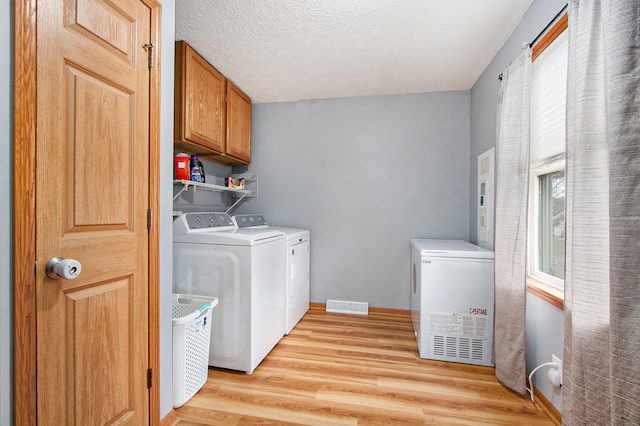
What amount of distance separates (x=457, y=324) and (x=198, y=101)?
101 inches

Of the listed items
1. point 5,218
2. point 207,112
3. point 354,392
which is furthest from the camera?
point 207,112

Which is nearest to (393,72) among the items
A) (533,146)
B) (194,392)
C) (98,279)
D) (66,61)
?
(533,146)

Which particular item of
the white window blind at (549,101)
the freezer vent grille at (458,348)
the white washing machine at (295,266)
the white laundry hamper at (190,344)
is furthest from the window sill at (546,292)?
the white laundry hamper at (190,344)

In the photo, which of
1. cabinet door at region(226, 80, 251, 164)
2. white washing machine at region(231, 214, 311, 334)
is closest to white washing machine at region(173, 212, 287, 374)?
white washing machine at region(231, 214, 311, 334)

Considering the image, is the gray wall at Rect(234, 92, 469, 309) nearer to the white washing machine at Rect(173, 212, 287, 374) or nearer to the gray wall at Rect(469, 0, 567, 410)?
the gray wall at Rect(469, 0, 567, 410)

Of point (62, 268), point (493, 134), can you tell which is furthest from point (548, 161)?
point (62, 268)

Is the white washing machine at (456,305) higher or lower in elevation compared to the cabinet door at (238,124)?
lower

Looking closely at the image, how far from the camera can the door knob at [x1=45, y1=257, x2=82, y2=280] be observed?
86cm

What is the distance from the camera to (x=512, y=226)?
5.56ft

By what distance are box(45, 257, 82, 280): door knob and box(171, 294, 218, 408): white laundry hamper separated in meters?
0.74

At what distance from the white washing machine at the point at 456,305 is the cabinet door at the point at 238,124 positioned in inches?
77.6

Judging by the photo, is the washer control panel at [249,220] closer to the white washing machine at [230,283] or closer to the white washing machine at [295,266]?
the white washing machine at [295,266]

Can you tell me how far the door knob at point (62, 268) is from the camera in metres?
0.86

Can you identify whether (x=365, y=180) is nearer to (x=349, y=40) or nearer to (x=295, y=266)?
(x=295, y=266)
